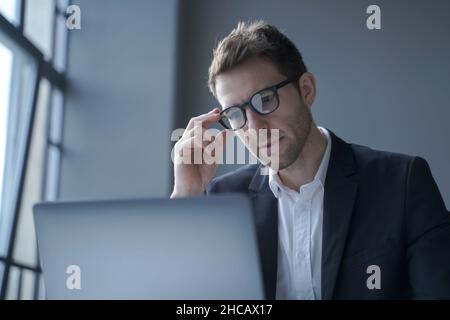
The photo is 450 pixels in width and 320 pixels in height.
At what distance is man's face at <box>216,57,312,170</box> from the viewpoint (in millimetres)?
1570

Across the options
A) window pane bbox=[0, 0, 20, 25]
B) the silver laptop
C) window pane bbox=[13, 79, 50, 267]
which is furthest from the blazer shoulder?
window pane bbox=[0, 0, 20, 25]

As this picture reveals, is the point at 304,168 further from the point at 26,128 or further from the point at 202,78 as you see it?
the point at 202,78

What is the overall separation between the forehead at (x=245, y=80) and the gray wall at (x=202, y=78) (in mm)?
2006

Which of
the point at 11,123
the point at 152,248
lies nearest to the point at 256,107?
the point at 152,248

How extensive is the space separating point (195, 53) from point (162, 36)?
0.27 m

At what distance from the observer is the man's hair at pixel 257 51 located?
1619 mm

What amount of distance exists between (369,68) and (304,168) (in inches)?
85.8

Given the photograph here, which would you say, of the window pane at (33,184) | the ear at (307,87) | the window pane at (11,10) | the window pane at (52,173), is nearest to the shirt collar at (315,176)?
the ear at (307,87)

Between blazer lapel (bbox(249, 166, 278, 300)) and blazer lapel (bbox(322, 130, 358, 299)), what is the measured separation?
0.43ft

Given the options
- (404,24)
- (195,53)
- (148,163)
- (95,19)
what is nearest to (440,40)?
(404,24)

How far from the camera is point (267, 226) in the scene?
149 cm

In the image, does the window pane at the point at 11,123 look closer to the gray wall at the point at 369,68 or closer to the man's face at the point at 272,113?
the gray wall at the point at 369,68

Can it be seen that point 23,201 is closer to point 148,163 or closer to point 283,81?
point 148,163

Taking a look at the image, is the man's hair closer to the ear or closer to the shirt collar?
the ear
